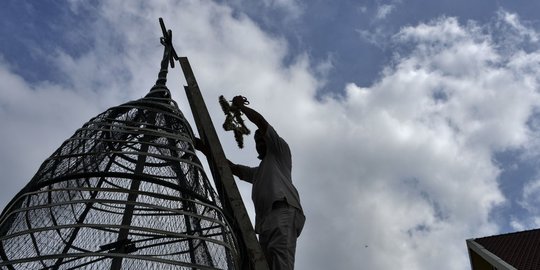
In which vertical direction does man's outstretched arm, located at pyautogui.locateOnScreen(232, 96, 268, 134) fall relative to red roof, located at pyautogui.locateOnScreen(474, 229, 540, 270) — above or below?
below

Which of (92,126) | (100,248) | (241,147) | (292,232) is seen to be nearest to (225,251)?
(292,232)

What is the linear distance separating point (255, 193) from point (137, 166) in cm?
93

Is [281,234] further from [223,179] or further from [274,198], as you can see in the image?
[223,179]

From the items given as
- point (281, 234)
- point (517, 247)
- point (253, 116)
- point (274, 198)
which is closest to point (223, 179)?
point (274, 198)

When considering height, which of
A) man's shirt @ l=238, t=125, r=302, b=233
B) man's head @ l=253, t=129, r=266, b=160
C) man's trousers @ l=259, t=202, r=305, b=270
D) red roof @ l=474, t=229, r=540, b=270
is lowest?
man's trousers @ l=259, t=202, r=305, b=270

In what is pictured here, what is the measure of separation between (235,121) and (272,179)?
606mm

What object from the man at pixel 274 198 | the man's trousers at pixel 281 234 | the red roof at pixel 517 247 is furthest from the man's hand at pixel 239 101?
the red roof at pixel 517 247

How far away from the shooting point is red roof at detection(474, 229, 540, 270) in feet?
45.3

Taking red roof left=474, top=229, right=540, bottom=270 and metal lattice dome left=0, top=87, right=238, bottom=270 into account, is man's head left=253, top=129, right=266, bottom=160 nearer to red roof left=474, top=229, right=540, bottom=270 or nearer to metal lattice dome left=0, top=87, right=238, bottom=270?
metal lattice dome left=0, top=87, right=238, bottom=270

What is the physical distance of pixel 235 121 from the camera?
439 centimetres

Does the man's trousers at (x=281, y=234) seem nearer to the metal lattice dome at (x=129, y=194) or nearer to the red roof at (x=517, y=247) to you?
the metal lattice dome at (x=129, y=194)

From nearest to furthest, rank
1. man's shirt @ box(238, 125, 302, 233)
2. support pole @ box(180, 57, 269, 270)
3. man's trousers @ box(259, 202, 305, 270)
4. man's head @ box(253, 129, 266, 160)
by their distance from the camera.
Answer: support pole @ box(180, 57, 269, 270) < man's trousers @ box(259, 202, 305, 270) < man's shirt @ box(238, 125, 302, 233) < man's head @ box(253, 129, 266, 160)

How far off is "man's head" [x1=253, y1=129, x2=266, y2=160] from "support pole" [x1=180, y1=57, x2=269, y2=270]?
17.0 inches

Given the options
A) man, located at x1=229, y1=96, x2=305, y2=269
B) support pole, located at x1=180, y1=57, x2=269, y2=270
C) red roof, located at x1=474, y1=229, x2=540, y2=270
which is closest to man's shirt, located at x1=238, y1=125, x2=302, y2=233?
man, located at x1=229, y1=96, x2=305, y2=269
